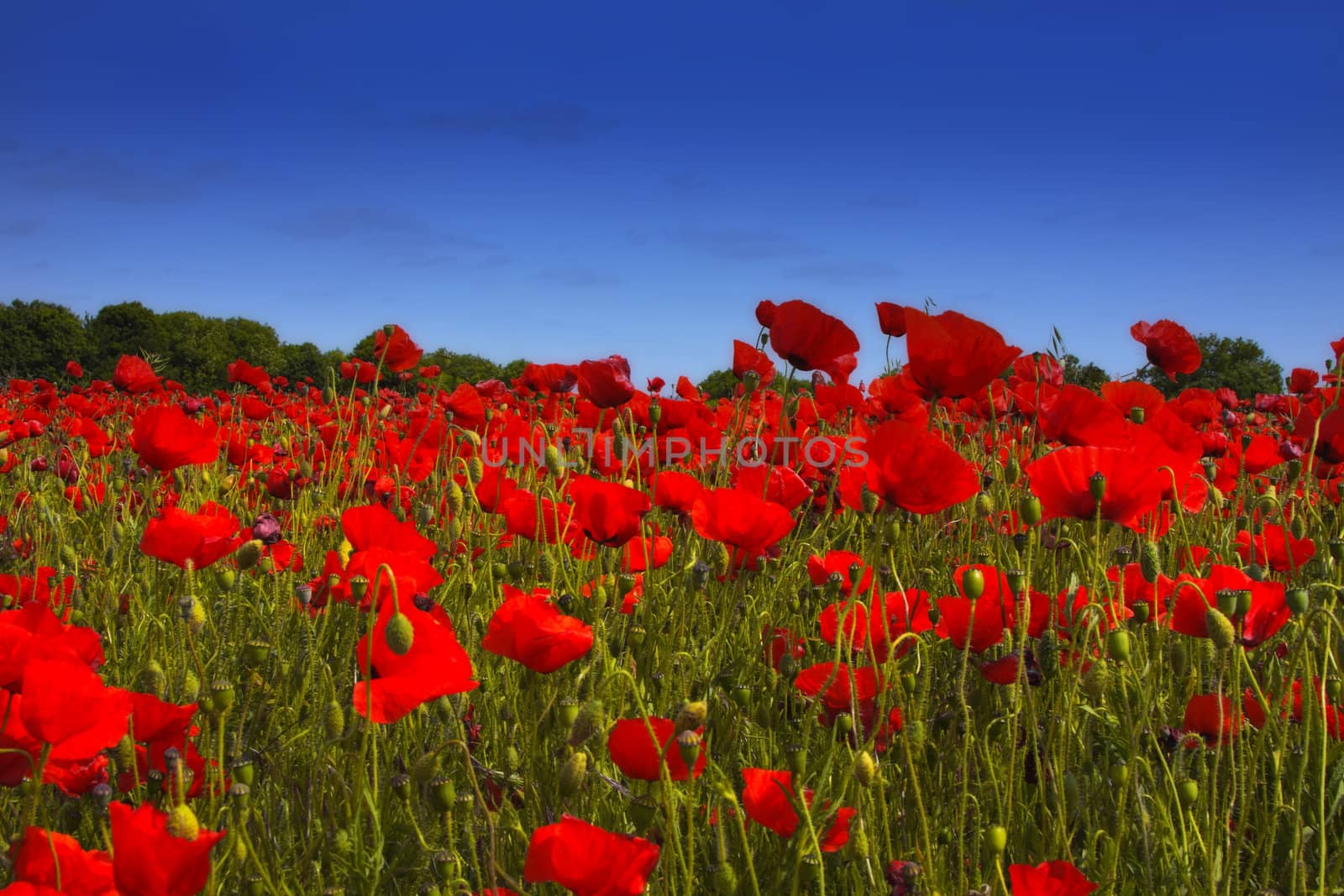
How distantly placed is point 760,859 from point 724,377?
13.0 metres

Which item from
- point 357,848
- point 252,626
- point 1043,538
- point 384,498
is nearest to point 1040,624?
point 1043,538

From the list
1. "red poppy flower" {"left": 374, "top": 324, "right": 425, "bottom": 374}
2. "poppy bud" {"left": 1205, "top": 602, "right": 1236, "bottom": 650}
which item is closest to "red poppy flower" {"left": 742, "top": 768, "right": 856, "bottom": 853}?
"poppy bud" {"left": 1205, "top": 602, "right": 1236, "bottom": 650}

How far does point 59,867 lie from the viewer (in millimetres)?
870

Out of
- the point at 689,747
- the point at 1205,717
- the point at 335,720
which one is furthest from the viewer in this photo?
the point at 1205,717

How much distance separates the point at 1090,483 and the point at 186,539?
153cm

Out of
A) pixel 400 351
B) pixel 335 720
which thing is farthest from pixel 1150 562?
pixel 400 351

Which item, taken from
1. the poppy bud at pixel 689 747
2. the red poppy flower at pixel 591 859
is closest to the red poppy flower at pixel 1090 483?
the poppy bud at pixel 689 747

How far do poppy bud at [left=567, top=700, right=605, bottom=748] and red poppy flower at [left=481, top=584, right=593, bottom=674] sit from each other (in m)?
0.09

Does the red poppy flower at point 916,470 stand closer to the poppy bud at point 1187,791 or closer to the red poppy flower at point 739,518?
the red poppy flower at point 739,518

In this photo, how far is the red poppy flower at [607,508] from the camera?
5.51ft

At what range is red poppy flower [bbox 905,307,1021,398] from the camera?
1.51m

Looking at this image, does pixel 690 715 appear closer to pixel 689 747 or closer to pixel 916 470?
pixel 689 747

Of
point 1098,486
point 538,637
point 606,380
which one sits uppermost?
point 606,380

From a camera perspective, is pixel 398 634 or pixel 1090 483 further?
pixel 1090 483
